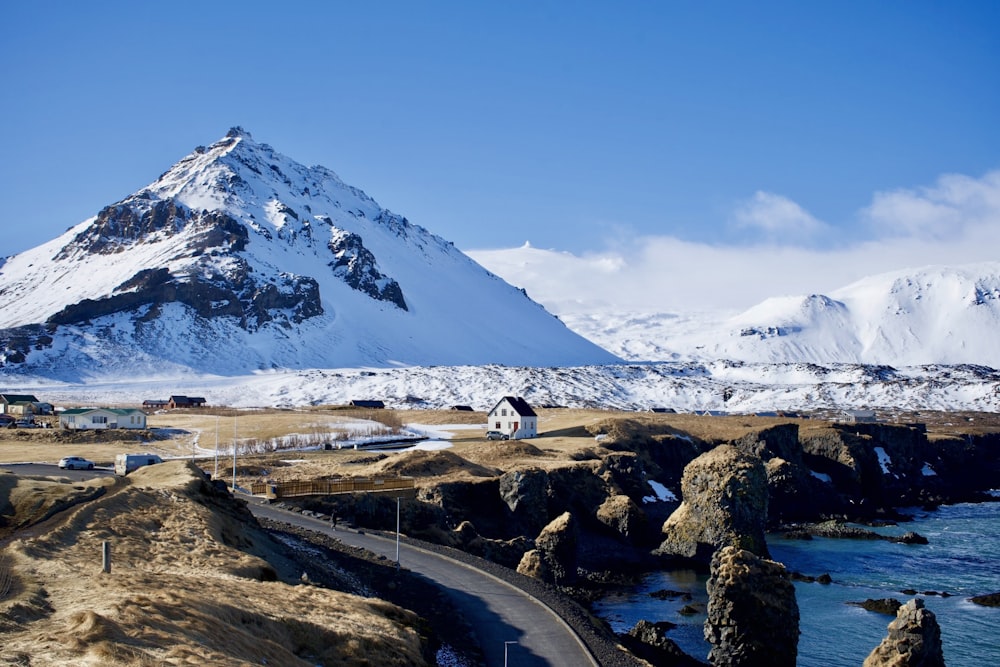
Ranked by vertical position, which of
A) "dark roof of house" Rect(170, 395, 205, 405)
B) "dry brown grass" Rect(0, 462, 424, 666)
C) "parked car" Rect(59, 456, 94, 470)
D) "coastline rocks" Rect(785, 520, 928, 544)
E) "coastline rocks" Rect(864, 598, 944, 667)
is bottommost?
"coastline rocks" Rect(785, 520, 928, 544)

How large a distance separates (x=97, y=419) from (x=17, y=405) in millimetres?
24147

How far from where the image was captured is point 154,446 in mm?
69000

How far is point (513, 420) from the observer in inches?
3029

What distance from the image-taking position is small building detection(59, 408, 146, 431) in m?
76.4

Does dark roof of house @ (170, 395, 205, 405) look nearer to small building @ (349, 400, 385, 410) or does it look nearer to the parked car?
small building @ (349, 400, 385, 410)

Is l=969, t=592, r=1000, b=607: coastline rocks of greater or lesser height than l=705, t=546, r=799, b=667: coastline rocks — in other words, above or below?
below

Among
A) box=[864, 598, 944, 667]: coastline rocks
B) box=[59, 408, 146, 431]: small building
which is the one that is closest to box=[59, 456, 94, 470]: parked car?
box=[59, 408, 146, 431]: small building

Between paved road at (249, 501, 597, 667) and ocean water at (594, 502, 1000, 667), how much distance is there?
6.50 m

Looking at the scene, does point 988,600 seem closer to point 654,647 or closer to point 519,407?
point 654,647

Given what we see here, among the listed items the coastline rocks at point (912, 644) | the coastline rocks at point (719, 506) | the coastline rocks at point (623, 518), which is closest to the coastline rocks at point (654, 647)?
the coastline rocks at point (912, 644)

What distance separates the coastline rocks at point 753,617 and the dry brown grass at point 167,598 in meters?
11.7

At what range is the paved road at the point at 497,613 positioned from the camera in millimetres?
24500

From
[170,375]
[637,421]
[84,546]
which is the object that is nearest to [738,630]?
[84,546]

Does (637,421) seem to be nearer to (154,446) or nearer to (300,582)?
(154,446)
